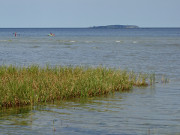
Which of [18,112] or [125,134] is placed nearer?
[125,134]

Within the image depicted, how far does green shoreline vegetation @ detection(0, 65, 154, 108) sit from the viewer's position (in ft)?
47.7

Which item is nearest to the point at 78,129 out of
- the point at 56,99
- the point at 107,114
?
the point at 107,114

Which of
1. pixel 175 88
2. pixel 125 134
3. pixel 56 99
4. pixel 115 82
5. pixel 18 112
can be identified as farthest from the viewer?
pixel 175 88

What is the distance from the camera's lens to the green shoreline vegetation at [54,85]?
14.5 meters

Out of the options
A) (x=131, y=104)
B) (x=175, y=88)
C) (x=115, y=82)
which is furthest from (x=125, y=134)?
(x=175, y=88)

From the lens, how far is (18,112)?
13.9m

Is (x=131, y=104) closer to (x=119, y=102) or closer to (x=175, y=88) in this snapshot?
(x=119, y=102)

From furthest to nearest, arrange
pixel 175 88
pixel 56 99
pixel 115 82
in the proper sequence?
pixel 175 88, pixel 115 82, pixel 56 99

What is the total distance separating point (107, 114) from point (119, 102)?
2.63m

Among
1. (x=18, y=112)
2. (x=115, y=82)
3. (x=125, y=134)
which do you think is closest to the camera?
(x=125, y=134)

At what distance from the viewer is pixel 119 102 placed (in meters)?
16.5

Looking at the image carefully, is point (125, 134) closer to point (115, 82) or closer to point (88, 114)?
point (88, 114)

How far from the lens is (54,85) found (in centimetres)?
1612

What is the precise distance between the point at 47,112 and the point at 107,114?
2.31 m
